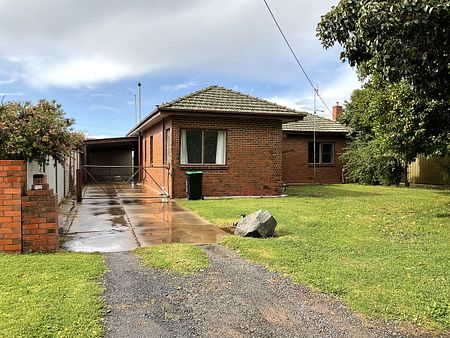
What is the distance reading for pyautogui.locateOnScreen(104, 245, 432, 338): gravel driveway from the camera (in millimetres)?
3467

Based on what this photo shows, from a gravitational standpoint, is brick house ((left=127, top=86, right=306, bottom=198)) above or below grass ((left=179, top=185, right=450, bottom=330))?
above

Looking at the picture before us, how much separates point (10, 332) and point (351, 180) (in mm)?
21635

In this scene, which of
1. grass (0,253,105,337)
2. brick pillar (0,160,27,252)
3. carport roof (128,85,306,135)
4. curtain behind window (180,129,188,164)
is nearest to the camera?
grass (0,253,105,337)

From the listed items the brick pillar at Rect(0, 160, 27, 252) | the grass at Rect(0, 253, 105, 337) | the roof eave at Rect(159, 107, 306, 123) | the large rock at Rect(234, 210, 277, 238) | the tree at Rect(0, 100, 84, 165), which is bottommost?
the grass at Rect(0, 253, 105, 337)

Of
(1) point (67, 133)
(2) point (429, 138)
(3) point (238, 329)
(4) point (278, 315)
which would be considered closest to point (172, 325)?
(3) point (238, 329)

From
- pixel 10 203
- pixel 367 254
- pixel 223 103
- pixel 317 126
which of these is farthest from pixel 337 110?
pixel 10 203

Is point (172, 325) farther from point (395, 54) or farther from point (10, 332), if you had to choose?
point (395, 54)

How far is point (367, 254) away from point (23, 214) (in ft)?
17.0

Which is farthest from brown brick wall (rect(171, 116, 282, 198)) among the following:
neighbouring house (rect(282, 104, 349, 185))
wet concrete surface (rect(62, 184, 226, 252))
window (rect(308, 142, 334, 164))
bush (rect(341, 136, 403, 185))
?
window (rect(308, 142, 334, 164))

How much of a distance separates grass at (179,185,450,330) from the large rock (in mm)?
279

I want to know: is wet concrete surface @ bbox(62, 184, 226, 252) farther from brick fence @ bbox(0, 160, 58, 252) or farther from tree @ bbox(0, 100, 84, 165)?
tree @ bbox(0, 100, 84, 165)

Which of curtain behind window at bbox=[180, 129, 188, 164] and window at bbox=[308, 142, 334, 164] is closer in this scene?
curtain behind window at bbox=[180, 129, 188, 164]

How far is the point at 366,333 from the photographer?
3443 mm

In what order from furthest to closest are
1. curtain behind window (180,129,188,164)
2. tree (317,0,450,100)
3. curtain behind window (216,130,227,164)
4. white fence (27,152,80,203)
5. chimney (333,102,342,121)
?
chimney (333,102,342,121)
curtain behind window (216,130,227,164)
curtain behind window (180,129,188,164)
white fence (27,152,80,203)
tree (317,0,450,100)
